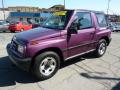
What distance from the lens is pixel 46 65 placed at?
5.10m

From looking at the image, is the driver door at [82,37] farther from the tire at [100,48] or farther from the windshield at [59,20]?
the tire at [100,48]

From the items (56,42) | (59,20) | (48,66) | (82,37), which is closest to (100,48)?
(82,37)

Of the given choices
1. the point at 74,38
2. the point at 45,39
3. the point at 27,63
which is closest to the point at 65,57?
the point at 74,38

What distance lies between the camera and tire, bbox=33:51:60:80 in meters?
4.79

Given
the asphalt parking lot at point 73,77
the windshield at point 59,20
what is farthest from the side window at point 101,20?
the windshield at point 59,20

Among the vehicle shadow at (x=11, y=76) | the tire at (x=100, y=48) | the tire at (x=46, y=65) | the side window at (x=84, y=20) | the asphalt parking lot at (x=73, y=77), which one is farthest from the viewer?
the tire at (x=100, y=48)

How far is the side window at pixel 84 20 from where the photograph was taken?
5951mm

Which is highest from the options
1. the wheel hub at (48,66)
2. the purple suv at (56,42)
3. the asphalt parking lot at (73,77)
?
the purple suv at (56,42)

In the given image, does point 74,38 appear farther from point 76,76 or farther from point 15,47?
point 15,47

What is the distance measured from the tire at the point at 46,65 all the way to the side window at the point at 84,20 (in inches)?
59.7

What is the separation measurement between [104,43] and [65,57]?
8.75ft

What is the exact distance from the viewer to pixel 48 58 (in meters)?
5.02

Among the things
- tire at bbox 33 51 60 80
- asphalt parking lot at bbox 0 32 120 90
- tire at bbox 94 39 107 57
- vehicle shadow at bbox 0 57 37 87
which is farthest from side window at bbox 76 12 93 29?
vehicle shadow at bbox 0 57 37 87

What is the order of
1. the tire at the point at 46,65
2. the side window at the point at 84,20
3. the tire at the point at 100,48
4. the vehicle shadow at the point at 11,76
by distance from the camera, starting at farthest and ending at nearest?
the tire at the point at 100,48
the side window at the point at 84,20
the vehicle shadow at the point at 11,76
the tire at the point at 46,65
